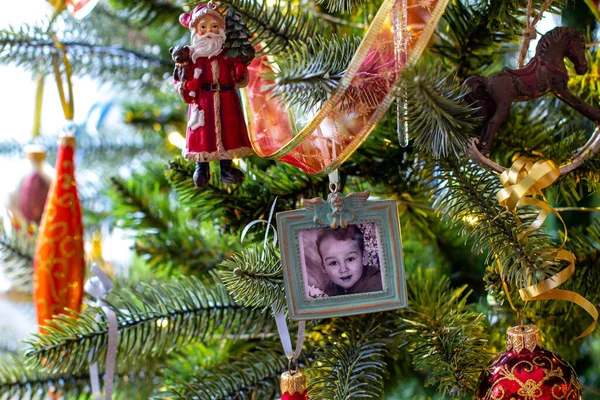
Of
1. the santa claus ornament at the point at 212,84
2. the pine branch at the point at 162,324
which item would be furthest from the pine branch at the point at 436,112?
the pine branch at the point at 162,324

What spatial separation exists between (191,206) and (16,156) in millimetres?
761

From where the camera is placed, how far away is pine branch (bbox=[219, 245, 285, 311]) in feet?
1.55

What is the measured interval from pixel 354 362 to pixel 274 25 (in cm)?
30

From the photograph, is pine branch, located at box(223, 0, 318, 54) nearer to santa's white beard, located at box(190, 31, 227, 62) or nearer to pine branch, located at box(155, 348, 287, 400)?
santa's white beard, located at box(190, 31, 227, 62)

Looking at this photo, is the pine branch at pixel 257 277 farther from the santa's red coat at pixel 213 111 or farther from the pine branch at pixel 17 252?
the pine branch at pixel 17 252

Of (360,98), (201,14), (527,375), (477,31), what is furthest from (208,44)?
(527,375)

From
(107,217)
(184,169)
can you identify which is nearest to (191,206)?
(184,169)

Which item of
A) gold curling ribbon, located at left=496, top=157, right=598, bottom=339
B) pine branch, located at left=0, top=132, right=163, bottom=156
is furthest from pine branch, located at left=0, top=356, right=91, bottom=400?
pine branch, located at left=0, top=132, right=163, bottom=156

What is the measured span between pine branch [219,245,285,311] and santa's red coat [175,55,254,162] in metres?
0.08

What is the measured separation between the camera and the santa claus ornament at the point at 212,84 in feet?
1.59

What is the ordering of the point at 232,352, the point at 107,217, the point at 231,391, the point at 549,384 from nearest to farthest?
the point at 549,384
the point at 231,391
the point at 232,352
the point at 107,217

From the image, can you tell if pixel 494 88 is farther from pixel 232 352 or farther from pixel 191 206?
pixel 232 352

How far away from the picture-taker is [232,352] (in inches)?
28.3

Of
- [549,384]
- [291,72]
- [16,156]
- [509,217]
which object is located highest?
[16,156]
